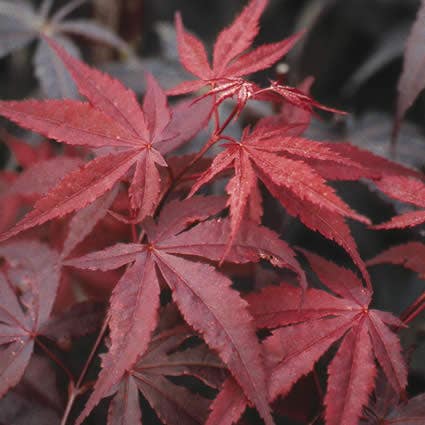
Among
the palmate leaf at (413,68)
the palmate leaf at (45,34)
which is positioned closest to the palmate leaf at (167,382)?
the palmate leaf at (413,68)

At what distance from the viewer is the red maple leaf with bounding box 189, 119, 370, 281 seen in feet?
1.58

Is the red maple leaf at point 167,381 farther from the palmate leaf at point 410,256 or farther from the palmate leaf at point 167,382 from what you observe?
the palmate leaf at point 410,256

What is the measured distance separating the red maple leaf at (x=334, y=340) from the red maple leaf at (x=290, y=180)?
0.07 metres

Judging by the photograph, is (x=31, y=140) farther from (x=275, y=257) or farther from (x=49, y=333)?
(x=275, y=257)

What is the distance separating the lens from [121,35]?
146 cm

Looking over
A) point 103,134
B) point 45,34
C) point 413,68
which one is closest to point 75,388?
point 103,134

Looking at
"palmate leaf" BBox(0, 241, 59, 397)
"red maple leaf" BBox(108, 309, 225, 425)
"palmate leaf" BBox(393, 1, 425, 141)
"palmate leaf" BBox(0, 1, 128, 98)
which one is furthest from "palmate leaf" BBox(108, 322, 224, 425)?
"palmate leaf" BBox(0, 1, 128, 98)

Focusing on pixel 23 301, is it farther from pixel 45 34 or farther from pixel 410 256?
pixel 45 34

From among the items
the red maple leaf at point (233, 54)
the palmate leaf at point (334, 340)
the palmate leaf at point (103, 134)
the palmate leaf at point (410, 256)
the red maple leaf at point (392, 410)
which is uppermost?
the red maple leaf at point (233, 54)

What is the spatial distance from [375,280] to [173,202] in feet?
1.89

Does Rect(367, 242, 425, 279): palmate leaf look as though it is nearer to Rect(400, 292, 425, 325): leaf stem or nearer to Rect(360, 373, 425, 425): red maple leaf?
Rect(400, 292, 425, 325): leaf stem

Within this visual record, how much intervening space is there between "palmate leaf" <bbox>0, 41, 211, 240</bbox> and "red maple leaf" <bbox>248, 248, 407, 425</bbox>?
0.56 feet

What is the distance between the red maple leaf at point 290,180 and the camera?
483 mm

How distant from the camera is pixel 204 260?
63cm
